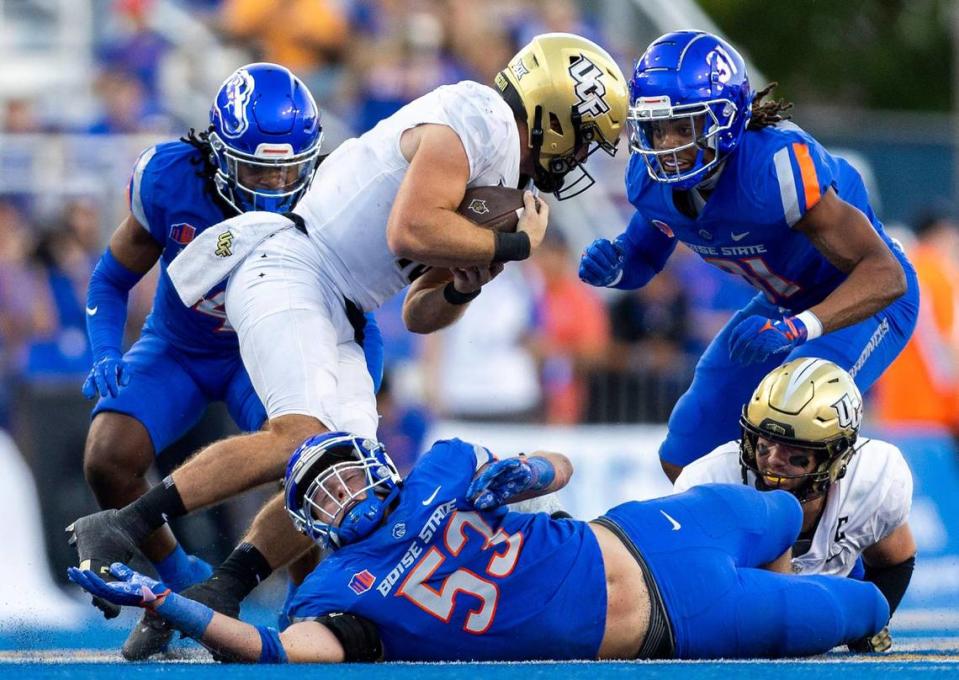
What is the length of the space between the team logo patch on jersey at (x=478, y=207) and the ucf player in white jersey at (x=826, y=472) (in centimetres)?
121

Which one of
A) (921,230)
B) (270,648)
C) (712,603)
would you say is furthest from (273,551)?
(921,230)

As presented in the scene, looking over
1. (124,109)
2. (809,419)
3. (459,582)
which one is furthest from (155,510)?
(124,109)

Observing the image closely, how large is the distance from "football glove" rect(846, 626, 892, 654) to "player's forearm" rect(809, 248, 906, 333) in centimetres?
114

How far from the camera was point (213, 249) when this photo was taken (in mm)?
6516

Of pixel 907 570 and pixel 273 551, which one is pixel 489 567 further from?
pixel 907 570

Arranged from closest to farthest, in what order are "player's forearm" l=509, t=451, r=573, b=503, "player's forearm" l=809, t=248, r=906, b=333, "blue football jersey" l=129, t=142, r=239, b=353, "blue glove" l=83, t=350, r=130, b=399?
"player's forearm" l=509, t=451, r=573, b=503 < "player's forearm" l=809, t=248, r=906, b=333 < "blue glove" l=83, t=350, r=130, b=399 < "blue football jersey" l=129, t=142, r=239, b=353

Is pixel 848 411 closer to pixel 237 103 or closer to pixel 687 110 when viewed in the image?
pixel 687 110

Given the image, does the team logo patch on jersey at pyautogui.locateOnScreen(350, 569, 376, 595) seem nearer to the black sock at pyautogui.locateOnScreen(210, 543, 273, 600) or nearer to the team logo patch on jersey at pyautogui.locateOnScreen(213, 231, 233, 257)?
the black sock at pyautogui.locateOnScreen(210, 543, 273, 600)

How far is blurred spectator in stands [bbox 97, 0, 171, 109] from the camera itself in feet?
42.9

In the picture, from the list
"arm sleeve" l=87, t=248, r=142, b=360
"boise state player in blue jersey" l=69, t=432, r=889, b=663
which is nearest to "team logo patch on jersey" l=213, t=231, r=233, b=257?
"arm sleeve" l=87, t=248, r=142, b=360

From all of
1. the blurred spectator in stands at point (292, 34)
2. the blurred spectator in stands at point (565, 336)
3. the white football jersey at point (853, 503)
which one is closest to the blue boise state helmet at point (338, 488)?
the white football jersey at point (853, 503)

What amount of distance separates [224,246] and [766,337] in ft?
6.73

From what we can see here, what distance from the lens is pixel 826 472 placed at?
247 inches

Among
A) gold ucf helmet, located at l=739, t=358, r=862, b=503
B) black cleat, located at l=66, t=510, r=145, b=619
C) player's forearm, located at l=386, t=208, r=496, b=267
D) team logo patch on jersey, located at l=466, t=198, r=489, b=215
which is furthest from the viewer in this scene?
team logo patch on jersey, located at l=466, t=198, r=489, b=215
